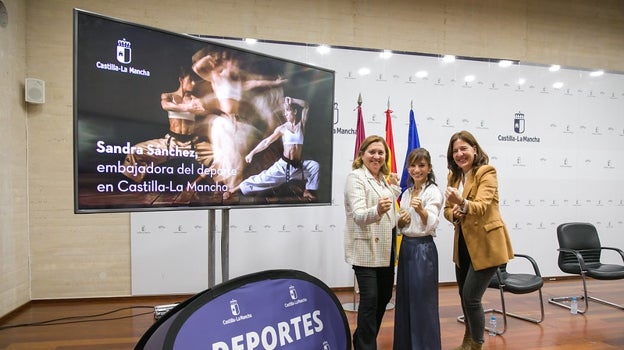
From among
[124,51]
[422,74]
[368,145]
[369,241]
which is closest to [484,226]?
[369,241]

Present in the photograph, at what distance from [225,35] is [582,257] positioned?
4.38m

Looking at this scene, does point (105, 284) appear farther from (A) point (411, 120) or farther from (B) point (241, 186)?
(A) point (411, 120)

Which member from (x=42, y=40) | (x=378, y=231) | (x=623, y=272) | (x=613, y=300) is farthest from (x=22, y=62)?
(x=613, y=300)

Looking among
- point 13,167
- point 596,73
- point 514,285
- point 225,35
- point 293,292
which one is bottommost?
point 514,285

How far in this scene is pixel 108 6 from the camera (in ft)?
12.9

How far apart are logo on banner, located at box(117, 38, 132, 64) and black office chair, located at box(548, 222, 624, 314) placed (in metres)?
3.98

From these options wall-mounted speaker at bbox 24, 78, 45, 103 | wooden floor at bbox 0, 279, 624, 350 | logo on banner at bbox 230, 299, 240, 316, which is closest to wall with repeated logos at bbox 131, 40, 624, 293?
wooden floor at bbox 0, 279, 624, 350

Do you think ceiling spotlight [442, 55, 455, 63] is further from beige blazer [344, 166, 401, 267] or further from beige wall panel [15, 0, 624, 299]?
beige blazer [344, 166, 401, 267]

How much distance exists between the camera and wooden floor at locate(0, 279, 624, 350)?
2.92m

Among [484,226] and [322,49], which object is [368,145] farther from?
[322,49]

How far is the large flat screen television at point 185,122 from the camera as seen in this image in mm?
1665

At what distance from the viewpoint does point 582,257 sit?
3893 millimetres

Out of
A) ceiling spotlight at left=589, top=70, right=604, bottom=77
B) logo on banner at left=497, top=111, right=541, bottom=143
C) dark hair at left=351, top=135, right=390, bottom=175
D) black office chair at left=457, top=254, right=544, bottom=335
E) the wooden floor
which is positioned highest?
ceiling spotlight at left=589, top=70, right=604, bottom=77

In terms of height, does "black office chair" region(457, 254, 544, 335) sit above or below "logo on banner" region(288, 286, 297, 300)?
below
